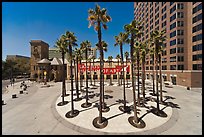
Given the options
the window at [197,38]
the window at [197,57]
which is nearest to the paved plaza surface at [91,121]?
the window at [197,57]

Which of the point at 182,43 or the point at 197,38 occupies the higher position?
the point at 197,38

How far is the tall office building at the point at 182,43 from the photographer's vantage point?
39.8 metres

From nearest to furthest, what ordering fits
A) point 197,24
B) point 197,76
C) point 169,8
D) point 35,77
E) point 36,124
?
1. point 36,124
2. point 197,76
3. point 197,24
4. point 169,8
5. point 35,77

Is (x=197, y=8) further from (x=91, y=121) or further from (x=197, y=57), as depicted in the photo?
(x=91, y=121)

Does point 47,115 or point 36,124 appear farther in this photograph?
point 47,115

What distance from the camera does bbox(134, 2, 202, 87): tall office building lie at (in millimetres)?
39812

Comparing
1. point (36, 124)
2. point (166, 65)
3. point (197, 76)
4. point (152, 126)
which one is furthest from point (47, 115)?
point (166, 65)

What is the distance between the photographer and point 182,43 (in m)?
46.0

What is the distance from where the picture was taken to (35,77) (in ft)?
204

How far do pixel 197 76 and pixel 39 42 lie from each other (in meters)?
72.1

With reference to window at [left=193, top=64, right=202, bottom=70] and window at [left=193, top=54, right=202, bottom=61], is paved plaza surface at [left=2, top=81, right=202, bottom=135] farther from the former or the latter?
window at [left=193, top=54, right=202, bottom=61]

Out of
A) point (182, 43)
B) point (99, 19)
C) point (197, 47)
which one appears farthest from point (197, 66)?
point (99, 19)

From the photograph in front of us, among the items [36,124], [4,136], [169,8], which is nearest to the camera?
[4,136]

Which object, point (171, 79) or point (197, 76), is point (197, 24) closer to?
point (197, 76)
